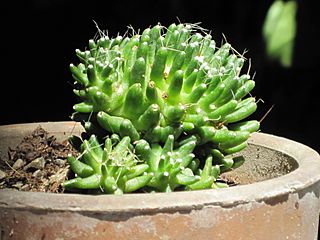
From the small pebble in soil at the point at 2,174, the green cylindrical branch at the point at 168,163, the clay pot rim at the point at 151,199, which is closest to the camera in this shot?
the clay pot rim at the point at 151,199

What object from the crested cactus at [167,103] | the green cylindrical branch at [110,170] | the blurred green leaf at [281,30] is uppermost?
the crested cactus at [167,103]

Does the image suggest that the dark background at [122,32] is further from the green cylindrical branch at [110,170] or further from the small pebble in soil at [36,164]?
the green cylindrical branch at [110,170]

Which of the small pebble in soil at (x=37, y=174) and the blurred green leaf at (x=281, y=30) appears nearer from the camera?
the small pebble in soil at (x=37, y=174)

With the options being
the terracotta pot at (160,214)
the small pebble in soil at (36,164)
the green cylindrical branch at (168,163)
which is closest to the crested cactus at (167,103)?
the green cylindrical branch at (168,163)

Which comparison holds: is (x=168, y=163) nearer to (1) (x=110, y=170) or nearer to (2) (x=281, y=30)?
(1) (x=110, y=170)

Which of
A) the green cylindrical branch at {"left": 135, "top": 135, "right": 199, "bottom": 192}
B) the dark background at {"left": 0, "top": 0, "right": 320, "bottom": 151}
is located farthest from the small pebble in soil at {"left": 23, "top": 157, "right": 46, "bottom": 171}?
the dark background at {"left": 0, "top": 0, "right": 320, "bottom": 151}

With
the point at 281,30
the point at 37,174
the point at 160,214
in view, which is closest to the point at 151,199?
the point at 160,214

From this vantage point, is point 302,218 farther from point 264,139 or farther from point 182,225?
point 264,139
